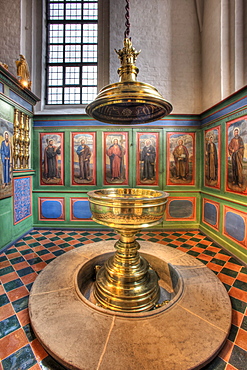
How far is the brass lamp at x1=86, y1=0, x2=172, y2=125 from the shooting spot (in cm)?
205

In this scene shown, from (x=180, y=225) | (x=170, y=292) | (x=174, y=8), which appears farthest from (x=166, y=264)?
(x=174, y=8)

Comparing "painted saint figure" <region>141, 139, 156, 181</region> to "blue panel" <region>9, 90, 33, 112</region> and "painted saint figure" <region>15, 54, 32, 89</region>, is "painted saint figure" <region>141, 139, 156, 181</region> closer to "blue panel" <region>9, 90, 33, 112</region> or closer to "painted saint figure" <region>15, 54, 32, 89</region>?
"blue panel" <region>9, 90, 33, 112</region>

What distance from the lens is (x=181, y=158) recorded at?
5.53 m

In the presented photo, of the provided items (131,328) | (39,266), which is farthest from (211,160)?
(39,266)

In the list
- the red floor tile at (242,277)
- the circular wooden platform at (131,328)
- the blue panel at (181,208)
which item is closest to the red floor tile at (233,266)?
the red floor tile at (242,277)

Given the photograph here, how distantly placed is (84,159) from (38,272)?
3374mm

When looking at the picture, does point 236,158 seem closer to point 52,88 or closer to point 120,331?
point 120,331

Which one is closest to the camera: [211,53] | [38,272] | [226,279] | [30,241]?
[226,279]

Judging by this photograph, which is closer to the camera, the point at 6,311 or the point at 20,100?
the point at 6,311

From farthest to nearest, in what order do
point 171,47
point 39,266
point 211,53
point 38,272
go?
point 171,47 → point 211,53 → point 39,266 → point 38,272

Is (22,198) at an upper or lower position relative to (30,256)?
upper

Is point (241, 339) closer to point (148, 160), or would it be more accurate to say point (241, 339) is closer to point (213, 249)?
point (213, 249)

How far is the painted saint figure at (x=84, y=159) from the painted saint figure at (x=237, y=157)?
3.84 metres

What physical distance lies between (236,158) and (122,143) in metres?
3.05
